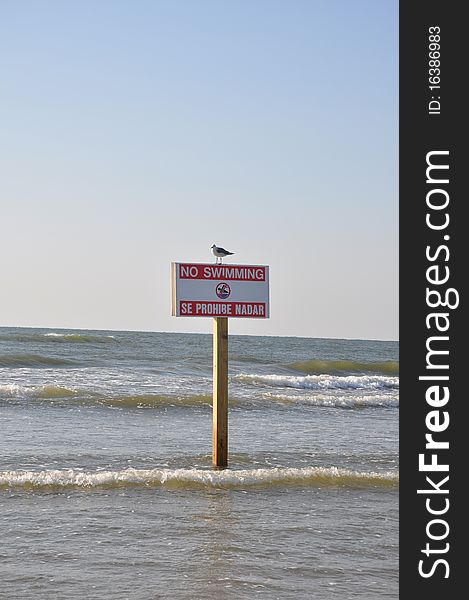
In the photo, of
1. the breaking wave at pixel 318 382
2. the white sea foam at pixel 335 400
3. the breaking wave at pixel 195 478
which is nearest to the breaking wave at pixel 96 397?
the white sea foam at pixel 335 400

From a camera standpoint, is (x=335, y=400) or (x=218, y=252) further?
(x=335, y=400)

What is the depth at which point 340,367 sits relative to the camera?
38.9 metres

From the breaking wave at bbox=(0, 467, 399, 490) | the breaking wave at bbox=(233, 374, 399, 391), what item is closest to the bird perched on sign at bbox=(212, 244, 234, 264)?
the breaking wave at bbox=(0, 467, 399, 490)

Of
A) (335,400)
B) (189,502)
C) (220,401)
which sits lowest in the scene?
(189,502)

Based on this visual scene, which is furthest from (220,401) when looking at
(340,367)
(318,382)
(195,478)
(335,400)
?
(340,367)

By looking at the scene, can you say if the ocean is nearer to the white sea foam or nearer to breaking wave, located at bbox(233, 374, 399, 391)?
the white sea foam

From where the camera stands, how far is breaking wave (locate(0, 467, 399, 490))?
9508 mm

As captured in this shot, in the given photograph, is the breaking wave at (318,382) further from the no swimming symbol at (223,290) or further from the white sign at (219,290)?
the no swimming symbol at (223,290)

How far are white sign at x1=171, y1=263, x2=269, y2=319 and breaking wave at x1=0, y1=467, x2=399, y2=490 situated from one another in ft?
6.32

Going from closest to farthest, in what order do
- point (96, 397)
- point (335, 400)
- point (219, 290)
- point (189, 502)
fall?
point (189, 502)
point (219, 290)
point (96, 397)
point (335, 400)

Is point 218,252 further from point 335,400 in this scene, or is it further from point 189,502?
point 335,400

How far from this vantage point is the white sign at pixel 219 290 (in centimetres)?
997

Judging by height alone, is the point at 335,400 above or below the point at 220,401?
below

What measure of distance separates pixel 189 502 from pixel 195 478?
916mm
